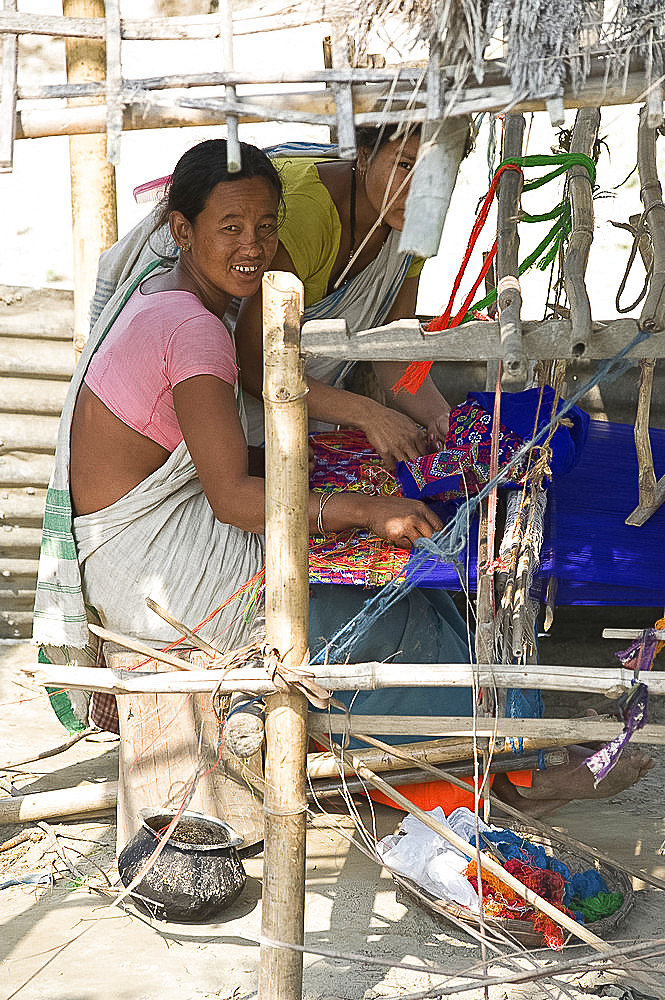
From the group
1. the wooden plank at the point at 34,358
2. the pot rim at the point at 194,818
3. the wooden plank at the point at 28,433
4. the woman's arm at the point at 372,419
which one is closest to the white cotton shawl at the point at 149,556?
the woman's arm at the point at 372,419

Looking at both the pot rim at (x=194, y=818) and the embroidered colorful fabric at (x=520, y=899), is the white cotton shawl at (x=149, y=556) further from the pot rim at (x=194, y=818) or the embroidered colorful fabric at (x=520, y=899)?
the embroidered colorful fabric at (x=520, y=899)

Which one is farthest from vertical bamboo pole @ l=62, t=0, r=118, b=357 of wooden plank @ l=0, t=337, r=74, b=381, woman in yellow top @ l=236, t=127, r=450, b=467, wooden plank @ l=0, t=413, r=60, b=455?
woman in yellow top @ l=236, t=127, r=450, b=467

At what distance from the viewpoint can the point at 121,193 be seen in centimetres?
865

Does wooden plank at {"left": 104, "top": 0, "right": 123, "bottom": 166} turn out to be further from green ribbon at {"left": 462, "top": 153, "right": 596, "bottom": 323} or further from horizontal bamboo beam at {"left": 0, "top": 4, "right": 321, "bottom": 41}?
green ribbon at {"left": 462, "top": 153, "right": 596, "bottom": 323}

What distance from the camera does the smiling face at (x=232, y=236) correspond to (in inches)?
101

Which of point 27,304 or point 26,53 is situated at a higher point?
point 26,53

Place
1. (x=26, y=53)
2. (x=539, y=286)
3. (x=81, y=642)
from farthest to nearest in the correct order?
(x=26, y=53), (x=539, y=286), (x=81, y=642)

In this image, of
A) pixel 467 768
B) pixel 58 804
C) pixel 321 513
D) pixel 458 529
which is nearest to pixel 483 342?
pixel 458 529

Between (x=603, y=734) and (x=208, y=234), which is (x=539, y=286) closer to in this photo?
(x=208, y=234)

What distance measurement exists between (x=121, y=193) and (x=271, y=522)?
7334 millimetres

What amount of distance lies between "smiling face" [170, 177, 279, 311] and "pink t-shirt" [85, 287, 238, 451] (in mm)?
101

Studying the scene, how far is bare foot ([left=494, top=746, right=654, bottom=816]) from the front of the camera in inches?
109

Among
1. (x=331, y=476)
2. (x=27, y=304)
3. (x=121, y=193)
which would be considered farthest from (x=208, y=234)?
(x=121, y=193)

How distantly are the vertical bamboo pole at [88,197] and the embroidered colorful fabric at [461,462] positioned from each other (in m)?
1.91
